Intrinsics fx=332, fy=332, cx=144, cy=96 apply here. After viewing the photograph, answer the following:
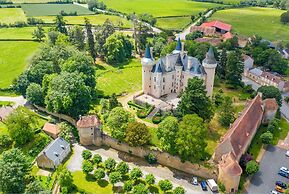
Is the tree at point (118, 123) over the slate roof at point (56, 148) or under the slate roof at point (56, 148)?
over

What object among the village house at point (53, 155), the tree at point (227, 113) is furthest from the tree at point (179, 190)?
the tree at point (227, 113)

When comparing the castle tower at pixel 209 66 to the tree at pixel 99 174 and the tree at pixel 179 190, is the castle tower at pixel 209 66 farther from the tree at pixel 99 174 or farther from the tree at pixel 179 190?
the tree at pixel 99 174

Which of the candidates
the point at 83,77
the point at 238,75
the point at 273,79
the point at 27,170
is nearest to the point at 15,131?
the point at 27,170

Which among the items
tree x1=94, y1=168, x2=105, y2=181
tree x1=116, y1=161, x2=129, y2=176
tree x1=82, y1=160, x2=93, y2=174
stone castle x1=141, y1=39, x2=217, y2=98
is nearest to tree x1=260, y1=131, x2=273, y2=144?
stone castle x1=141, y1=39, x2=217, y2=98

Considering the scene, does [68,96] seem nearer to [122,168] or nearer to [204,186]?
[122,168]

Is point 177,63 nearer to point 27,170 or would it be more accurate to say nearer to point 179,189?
point 179,189

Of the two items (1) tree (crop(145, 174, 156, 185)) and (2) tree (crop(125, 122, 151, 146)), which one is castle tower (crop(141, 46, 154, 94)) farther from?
(1) tree (crop(145, 174, 156, 185))
